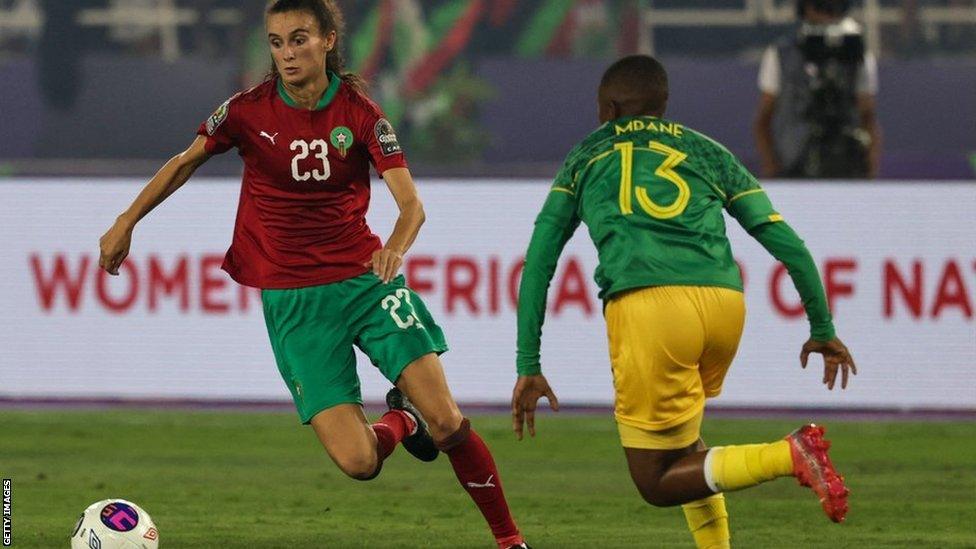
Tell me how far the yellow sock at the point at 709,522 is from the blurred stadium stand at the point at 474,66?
44.2ft

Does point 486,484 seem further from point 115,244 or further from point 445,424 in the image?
point 115,244

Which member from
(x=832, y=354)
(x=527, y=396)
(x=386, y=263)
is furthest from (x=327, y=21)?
(x=832, y=354)

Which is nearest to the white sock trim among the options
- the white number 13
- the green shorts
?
the green shorts

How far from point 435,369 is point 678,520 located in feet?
5.54

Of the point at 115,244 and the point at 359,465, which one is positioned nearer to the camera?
the point at 115,244

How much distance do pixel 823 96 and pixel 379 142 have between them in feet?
18.7

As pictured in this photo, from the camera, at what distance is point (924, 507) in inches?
308

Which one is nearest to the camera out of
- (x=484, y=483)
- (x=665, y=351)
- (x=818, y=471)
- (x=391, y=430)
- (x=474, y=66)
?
(x=818, y=471)

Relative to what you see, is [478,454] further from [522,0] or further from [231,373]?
[522,0]

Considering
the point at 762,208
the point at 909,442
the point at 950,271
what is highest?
the point at 762,208

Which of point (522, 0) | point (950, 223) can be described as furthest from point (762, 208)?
point (522, 0)

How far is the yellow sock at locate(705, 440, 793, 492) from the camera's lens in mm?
5211

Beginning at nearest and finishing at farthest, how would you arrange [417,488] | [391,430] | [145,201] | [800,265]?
[800,265], [145,201], [391,430], [417,488]

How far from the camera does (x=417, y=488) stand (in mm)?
8336
